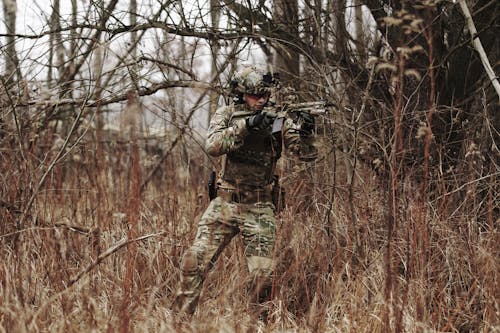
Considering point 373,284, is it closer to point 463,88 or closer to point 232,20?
point 463,88

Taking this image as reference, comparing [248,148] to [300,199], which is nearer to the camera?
[248,148]

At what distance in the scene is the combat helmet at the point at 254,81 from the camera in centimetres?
312

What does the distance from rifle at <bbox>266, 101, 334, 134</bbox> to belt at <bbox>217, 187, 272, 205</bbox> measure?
450mm

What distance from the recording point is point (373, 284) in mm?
3064

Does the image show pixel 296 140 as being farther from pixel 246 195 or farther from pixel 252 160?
pixel 246 195

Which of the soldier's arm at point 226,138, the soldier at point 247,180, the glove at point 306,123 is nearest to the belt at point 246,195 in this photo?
the soldier at point 247,180

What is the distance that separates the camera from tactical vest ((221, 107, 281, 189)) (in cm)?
318

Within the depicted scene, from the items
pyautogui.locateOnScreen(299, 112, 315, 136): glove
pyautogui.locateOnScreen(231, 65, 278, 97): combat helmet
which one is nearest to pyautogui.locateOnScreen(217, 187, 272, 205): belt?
pyautogui.locateOnScreen(299, 112, 315, 136): glove

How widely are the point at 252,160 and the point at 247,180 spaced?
11cm

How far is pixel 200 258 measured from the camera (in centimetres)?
305

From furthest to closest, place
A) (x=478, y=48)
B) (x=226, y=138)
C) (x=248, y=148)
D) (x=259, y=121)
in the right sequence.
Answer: (x=478, y=48), (x=248, y=148), (x=226, y=138), (x=259, y=121)

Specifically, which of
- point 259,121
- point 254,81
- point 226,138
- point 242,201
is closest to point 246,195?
point 242,201

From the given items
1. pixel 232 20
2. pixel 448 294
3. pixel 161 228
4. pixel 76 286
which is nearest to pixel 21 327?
pixel 76 286

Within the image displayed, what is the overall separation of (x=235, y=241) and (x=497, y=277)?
5.36ft
